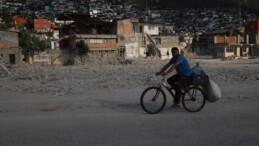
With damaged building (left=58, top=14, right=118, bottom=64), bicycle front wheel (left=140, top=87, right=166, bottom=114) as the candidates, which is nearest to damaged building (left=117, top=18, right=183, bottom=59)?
damaged building (left=58, top=14, right=118, bottom=64)

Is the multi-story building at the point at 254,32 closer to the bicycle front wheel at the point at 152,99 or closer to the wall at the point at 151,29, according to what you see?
the wall at the point at 151,29

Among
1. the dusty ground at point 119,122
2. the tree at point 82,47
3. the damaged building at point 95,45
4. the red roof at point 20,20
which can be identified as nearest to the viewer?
the dusty ground at point 119,122

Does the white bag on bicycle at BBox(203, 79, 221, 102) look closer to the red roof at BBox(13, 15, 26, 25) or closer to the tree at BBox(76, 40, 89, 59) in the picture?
the tree at BBox(76, 40, 89, 59)

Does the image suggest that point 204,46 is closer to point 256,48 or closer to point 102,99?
point 256,48

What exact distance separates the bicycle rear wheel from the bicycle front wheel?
645 mm

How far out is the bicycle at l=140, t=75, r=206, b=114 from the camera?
609 centimetres

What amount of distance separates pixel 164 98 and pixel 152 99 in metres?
0.33

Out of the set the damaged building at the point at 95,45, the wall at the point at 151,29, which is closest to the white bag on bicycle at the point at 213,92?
the damaged building at the point at 95,45

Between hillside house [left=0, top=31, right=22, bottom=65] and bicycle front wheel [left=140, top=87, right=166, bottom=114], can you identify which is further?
hillside house [left=0, top=31, right=22, bottom=65]

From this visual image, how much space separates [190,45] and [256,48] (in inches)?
820

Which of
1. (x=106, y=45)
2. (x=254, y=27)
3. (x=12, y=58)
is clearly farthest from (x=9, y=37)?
(x=254, y=27)

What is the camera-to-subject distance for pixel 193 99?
6.29 metres

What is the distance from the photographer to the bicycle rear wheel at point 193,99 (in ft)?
20.6

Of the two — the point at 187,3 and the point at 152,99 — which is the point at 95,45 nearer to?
the point at 152,99
